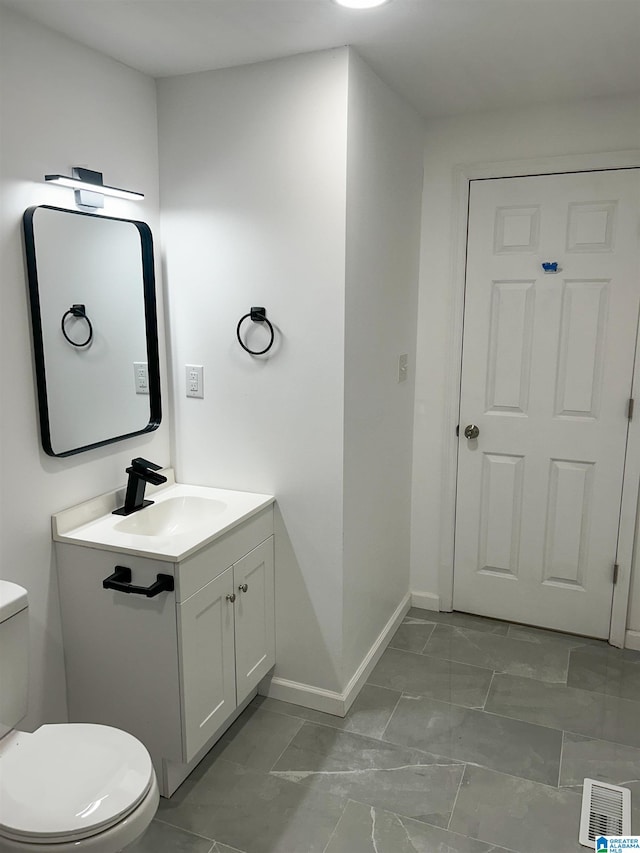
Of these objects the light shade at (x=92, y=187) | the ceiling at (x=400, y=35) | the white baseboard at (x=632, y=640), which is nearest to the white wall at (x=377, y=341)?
the ceiling at (x=400, y=35)

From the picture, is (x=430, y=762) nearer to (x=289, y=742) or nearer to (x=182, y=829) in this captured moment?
(x=289, y=742)

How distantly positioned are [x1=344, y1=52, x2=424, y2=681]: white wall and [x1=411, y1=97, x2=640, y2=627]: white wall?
79 millimetres

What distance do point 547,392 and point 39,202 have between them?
2.22 meters

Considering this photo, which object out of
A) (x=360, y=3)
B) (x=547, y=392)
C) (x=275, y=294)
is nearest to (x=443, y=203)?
(x=547, y=392)

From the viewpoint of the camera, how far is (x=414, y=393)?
3.27 m

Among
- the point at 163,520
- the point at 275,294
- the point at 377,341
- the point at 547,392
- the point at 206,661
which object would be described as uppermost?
the point at 275,294

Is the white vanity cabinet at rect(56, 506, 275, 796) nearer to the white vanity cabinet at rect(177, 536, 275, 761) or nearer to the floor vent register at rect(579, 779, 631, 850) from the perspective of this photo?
the white vanity cabinet at rect(177, 536, 275, 761)

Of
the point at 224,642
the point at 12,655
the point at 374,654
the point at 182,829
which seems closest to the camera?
the point at 12,655

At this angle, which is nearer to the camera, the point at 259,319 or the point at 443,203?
the point at 259,319

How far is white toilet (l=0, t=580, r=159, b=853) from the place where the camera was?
147 cm

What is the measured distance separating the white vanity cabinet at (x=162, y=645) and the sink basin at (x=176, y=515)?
0.23m

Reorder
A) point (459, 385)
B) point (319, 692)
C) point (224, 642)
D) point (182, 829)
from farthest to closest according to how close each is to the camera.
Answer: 1. point (459, 385)
2. point (319, 692)
3. point (224, 642)
4. point (182, 829)

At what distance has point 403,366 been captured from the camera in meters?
3.03

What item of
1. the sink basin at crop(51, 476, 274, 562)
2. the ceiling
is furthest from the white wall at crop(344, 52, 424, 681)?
the sink basin at crop(51, 476, 274, 562)
